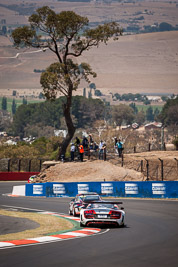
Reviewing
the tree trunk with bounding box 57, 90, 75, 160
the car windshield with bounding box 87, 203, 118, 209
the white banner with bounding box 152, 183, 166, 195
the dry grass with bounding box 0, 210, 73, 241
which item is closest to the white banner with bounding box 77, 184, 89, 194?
the white banner with bounding box 152, 183, 166, 195

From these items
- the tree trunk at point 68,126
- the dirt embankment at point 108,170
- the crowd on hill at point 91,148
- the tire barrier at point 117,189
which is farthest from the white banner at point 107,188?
the tree trunk at point 68,126

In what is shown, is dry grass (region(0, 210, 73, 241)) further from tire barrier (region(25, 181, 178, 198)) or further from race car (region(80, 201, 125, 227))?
tire barrier (region(25, 181, 178, 198))

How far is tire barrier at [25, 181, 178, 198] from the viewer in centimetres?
3528

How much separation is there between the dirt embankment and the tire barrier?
5.96 m

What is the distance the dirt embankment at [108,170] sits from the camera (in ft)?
148

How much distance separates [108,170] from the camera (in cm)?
4575

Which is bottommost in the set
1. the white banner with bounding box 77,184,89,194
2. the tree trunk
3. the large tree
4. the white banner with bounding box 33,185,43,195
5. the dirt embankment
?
the white banner with bounding box 33,185,43,195

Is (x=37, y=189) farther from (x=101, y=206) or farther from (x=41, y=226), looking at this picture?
(x=101, y=206)

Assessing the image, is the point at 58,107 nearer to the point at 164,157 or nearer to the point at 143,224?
the point at 164,157

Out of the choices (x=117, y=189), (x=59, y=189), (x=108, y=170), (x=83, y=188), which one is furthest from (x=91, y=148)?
(x=117, y=189)

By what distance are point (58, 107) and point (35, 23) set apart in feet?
467

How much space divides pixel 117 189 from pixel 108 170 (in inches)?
329

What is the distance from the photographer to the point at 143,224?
20922mm

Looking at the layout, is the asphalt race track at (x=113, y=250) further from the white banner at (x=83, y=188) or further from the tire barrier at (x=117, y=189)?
the white banner at (x=83, y=188)
